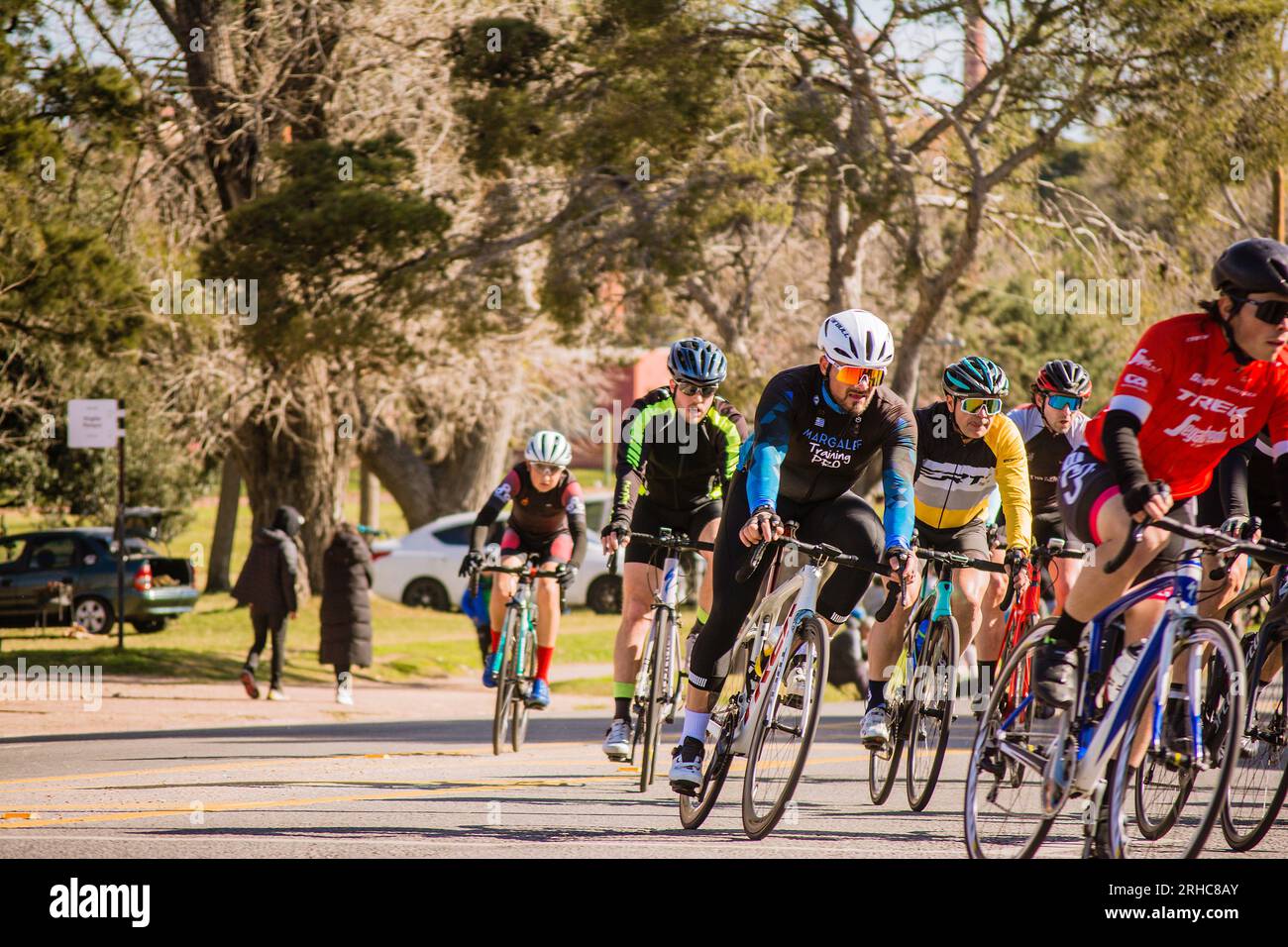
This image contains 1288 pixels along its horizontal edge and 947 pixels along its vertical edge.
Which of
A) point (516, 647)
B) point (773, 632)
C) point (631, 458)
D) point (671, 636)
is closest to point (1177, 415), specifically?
point (773, 632)

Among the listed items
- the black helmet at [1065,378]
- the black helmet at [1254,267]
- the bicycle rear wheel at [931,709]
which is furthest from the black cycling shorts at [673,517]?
the black helmet at [1254,267]

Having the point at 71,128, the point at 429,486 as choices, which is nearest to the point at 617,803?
the point at 71,128

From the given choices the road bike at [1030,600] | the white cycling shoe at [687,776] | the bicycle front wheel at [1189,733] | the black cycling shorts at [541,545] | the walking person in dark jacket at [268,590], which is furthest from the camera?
the walking person in dark jacket at [268,590]

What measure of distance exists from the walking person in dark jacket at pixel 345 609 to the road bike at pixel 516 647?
602cm

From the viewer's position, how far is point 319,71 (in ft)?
70.7

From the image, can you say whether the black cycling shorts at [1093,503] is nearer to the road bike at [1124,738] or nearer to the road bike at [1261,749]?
the road bike at [1124,738]

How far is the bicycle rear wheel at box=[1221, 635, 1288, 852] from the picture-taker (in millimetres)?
5645

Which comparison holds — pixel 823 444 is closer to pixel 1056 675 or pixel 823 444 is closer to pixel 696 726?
pixel 696 726

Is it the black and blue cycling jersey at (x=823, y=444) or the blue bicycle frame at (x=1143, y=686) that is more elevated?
the black and blue cycling jersey at (x=823, y=444)

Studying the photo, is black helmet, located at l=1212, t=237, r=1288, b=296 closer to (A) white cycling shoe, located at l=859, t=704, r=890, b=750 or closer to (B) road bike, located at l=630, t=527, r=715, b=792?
(A) white cycling shoe, located at l=859, t=704, r=890, b=750

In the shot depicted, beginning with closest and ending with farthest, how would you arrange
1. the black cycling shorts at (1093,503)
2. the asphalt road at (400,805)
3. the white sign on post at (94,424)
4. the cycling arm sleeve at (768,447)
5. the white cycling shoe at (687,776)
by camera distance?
the black cycling shorts at (1093,503), the asphalt road at (400,805), the cycling arm sleeve at (768,447), the white cycling shoe at (687,776), the white sign on post at (94,424)

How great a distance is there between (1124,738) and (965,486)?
3223 mm

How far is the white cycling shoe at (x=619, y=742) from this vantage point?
27.3ft

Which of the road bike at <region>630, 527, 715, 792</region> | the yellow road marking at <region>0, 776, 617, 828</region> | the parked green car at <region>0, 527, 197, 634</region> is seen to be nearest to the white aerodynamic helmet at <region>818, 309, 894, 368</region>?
the road bike at <region>630, 527, 715, 792</region>
